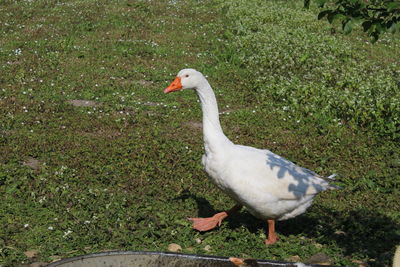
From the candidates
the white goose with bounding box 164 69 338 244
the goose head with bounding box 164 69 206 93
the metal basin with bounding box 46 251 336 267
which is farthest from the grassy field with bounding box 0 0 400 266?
the metal basin with bounding box 46 251 336 267

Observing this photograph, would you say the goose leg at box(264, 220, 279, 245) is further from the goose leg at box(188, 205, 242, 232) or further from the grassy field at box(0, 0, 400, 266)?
the goose leg at box(188, 205, 242, 232)

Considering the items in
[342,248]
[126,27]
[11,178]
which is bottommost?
[342,248]

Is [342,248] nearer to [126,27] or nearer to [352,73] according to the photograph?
[352,73]

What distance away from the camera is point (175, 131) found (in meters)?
10.1

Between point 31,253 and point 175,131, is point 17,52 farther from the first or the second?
point 31,253

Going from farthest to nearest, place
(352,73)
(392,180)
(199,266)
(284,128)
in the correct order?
(352,73), (284,128), (392,180), (199,266)

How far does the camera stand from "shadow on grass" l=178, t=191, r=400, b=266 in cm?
643

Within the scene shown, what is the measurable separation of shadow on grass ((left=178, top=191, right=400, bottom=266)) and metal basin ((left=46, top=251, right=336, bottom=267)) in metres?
2.64

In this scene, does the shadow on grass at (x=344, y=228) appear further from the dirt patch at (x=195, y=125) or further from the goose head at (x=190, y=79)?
the dirt patch at (x=195, y=125)

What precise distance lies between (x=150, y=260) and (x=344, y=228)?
3457mm

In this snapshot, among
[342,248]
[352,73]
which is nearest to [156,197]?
[342,248]

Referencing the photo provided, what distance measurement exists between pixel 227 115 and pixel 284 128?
119 cm

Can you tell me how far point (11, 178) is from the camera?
7816 millimetres

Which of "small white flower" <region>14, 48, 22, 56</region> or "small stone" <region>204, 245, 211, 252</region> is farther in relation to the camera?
"small white flower" <region>14, 48, 22, 56</region>
